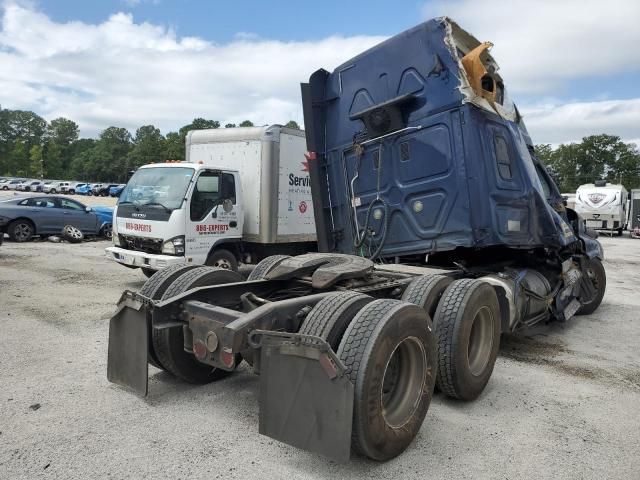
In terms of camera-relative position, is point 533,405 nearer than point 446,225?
Answer: Yes

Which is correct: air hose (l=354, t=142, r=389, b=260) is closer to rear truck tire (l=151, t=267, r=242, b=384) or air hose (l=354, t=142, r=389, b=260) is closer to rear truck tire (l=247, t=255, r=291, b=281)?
rear truck tire (l=247, t=255, r=291, b=281)

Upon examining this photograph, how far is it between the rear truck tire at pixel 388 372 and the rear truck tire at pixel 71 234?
14.8m

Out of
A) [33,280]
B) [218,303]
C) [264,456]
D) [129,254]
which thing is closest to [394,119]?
[218,303]

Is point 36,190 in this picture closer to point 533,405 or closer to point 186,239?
point 186,239

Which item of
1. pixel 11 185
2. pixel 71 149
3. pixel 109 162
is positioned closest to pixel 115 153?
pixel 109 162

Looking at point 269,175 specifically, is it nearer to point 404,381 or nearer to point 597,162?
point 404,381

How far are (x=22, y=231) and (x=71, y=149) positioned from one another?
108m

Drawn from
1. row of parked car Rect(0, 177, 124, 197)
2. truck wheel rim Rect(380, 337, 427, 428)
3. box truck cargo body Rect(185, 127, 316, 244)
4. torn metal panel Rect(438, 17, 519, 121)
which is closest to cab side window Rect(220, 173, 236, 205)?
box truck cargo body Rect(185, 127, 316, 244)

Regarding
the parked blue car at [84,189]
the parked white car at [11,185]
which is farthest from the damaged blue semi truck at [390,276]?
the parked white car at [11,185]

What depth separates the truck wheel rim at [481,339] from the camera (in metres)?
4.27

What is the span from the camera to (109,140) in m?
105

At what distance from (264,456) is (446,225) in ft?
10.5

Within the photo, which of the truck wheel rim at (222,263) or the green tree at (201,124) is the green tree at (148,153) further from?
the truck wheel rim at (222,263)

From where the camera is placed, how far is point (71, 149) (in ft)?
364
